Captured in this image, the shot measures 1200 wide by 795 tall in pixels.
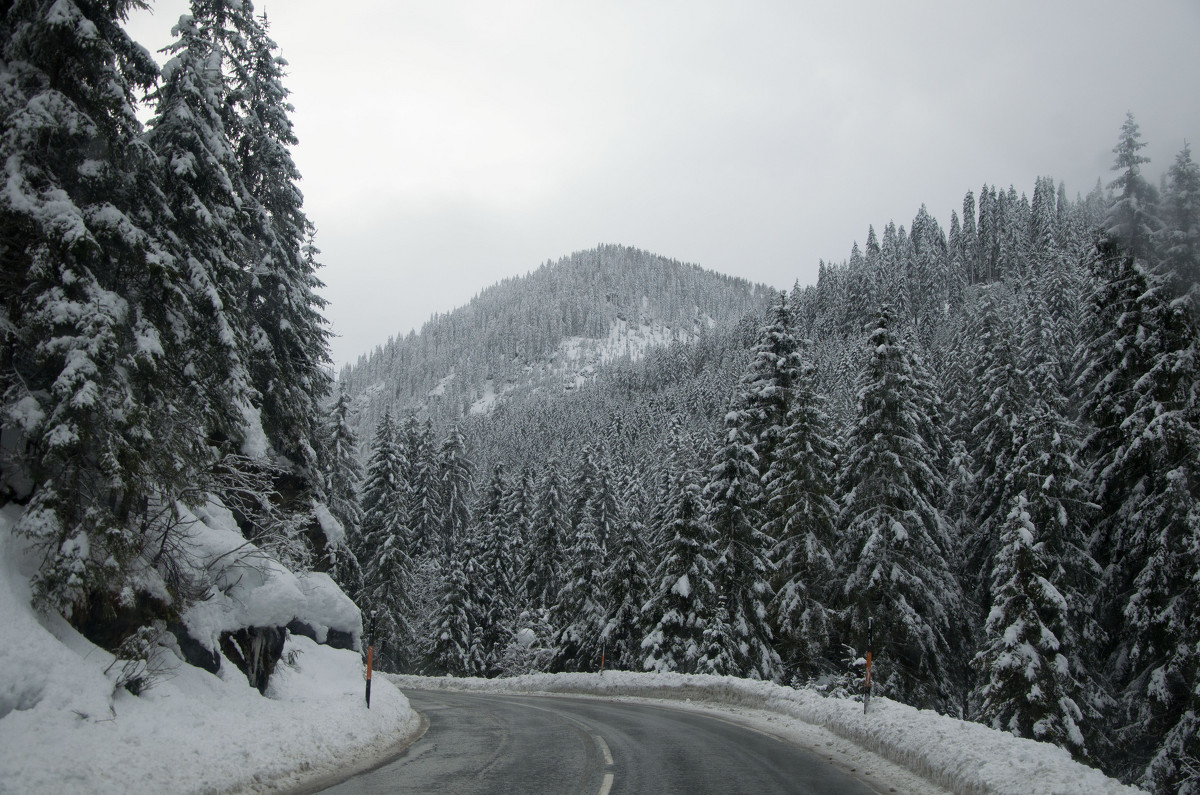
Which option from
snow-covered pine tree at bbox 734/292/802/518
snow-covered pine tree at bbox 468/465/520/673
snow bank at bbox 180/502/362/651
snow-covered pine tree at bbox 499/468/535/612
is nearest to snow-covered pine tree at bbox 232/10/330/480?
snow bank at bbox 180/502/362/651

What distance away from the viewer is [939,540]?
27562 mm

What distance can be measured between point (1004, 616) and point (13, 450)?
26.1 meters

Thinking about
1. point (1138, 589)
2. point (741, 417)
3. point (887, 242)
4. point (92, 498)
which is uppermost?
point (887, 242)

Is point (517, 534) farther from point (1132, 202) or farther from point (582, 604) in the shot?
point (1132, 202)

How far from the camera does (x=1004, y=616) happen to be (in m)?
22.9

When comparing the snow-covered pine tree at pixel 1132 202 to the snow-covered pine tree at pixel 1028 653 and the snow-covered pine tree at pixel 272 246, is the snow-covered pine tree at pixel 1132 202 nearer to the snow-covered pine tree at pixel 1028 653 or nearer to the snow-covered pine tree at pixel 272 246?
the snow-covered pine tree at pixel 1028 653

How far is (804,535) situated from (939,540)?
5.40 metres

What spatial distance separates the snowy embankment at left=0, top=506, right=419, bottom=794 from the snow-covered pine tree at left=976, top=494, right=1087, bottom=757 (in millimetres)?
19994

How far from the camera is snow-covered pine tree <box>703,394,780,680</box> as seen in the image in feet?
94.9

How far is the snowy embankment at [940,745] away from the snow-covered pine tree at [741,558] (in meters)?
7.82

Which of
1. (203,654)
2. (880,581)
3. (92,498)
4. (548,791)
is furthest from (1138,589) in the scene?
(92,498)

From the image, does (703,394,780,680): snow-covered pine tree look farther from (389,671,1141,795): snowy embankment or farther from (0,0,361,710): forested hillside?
(0,0,361,710): forested hillside

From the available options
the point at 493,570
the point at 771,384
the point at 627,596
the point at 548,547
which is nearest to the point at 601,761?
the point at 771,384

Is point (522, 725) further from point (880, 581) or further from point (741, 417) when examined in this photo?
point (741, 417)
